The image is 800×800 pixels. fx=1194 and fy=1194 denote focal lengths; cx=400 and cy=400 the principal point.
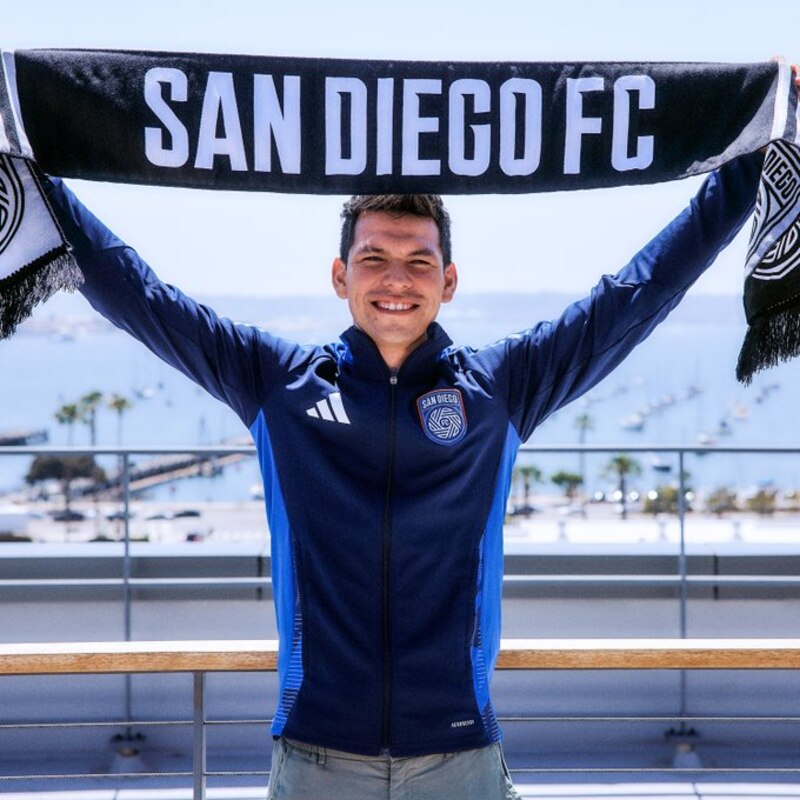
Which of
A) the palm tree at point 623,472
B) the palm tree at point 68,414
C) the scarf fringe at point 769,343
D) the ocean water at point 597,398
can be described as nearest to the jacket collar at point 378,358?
the scarf fringe at point 769,343

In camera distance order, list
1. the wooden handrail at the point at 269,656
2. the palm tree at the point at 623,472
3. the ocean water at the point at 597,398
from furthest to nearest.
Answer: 1. the ocean water at the point at 597,398
2. the palm tree at the point at 623,472
3. the wooden handrail at the point at 269,656

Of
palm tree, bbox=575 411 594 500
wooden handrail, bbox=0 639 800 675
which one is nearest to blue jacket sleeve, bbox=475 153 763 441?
wooden handrail, bbox=0 639 800 675

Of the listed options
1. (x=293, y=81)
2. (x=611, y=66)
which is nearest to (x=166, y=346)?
(x=293, y=81)

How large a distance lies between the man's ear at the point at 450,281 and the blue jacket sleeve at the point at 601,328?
92 mm

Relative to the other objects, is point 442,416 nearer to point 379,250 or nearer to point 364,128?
point 379,250

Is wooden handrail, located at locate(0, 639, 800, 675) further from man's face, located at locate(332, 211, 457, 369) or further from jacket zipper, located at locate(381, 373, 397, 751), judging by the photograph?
man's face, located at locate(332, 211, 457, 369)

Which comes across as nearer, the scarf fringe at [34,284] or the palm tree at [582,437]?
the scarf fringe at [34,284]

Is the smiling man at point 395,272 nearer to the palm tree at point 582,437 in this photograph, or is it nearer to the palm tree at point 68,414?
the palm tree at point 582,437

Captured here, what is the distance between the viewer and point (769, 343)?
1.78 metres

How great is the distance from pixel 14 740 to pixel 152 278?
357 cm

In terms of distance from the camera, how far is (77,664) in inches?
77.4

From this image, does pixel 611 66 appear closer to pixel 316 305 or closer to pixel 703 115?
pixel 703 115

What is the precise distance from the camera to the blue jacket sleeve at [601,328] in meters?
1.64

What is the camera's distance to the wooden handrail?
6.39ft
